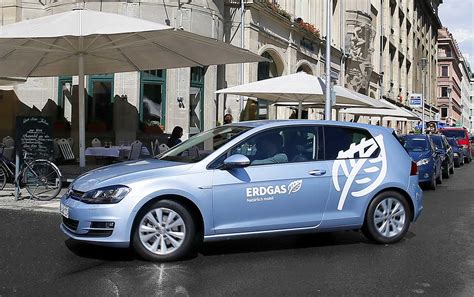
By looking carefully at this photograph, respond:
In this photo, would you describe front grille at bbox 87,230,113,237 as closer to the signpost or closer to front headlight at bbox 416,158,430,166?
the signpost

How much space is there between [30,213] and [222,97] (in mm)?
11367

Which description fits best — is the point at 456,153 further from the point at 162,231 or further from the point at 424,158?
the point at 162,231

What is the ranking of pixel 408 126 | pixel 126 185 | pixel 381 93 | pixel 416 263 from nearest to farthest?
pixel 126 185 < pixel 416 263 < pixel 381 93 < pixel 408 126

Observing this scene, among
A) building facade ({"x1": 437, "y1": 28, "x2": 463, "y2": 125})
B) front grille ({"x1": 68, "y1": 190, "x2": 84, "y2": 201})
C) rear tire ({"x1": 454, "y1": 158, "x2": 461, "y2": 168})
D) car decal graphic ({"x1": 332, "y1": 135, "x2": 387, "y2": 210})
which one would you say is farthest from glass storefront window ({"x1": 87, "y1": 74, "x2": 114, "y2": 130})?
building facade ({"x1": 437, "y1": 28, "x2": 463, "y2": 125})

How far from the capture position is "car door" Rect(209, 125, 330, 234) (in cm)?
645

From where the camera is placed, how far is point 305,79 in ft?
52.1

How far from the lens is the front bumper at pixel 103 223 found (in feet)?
19.8

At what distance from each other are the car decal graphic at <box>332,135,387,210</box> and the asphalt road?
2.57 feet

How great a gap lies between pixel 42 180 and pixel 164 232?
16.9 ft

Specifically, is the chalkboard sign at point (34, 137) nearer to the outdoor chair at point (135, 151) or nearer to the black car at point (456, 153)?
the outdoor chair at point (135, 151)

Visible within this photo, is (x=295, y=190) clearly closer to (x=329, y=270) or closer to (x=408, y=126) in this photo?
(x=329, y=270)

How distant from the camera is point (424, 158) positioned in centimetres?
1505

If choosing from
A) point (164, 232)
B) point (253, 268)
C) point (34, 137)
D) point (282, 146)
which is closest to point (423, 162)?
point (282, 146)

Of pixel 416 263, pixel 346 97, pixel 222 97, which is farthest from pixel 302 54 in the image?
pixel 416 263
